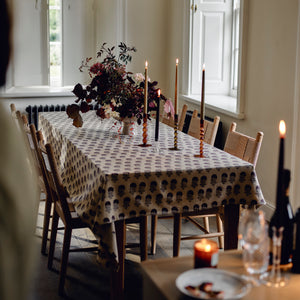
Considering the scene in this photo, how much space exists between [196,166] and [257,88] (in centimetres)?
170

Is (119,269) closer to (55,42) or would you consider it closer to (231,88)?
(231,88)

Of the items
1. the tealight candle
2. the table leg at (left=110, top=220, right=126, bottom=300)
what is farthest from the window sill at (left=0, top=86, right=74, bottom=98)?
the tealight candle

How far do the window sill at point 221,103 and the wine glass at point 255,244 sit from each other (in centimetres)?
302

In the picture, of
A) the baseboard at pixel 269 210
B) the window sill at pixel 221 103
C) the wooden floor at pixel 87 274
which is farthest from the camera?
the window sill at pixel 221 103

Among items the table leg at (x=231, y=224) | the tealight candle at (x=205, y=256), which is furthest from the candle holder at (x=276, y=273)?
the table leg at (x=231, y=224)

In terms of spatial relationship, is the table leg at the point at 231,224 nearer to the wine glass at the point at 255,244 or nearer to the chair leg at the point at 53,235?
the chair leg at the point at 53,235

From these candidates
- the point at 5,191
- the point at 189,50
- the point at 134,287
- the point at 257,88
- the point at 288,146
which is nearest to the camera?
the point at 5,191

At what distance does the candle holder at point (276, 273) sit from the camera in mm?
1449

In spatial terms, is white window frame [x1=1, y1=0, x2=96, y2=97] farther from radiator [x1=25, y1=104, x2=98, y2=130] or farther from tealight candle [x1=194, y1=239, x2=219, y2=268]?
tealight candle [x1=194, y1=239, x2=219, y2=268]

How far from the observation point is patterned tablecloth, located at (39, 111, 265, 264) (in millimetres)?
2512

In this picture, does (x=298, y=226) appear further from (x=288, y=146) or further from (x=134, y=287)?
(x=288, y=146)

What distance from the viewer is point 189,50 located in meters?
5.47

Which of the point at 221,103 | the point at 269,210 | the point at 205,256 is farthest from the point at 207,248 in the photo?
the point at 221,103

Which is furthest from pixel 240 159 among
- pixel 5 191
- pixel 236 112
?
pixel 5 191
